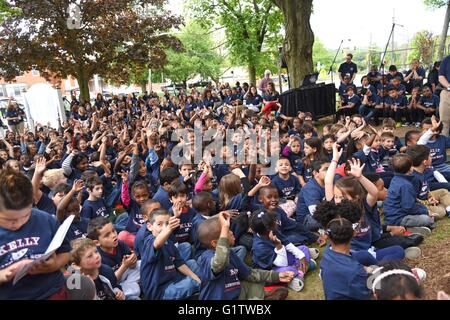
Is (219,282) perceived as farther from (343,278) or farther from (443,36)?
(443,36)

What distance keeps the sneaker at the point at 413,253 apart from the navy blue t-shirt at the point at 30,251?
3.09 meters

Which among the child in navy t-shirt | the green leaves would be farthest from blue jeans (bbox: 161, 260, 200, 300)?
the green leaves

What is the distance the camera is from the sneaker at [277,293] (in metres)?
3.36

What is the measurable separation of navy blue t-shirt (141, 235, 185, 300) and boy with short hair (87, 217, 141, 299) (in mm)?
195

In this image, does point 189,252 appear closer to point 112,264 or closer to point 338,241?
point 112,264

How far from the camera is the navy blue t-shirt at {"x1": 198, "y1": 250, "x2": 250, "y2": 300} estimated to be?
3033 mm

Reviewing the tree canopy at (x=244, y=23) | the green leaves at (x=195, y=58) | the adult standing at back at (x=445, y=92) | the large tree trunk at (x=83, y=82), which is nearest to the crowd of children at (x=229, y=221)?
the adult standing at back at (x=445, y=92)

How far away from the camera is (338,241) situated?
274 centimetres

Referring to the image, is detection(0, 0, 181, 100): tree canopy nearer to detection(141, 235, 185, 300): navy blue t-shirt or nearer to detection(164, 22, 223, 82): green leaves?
detection(141, 235, 185, 300): navy blue t-shirt

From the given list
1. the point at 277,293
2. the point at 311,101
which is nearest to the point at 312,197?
the point at 277,293

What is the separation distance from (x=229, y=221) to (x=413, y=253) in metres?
1.95

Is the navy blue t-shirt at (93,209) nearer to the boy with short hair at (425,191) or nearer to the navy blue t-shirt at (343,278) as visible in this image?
the navy blue t-shirt at (343,278)

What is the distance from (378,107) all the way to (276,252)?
8295 mm
